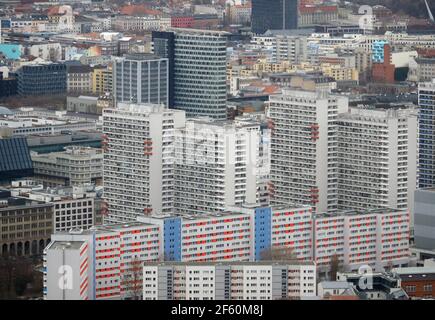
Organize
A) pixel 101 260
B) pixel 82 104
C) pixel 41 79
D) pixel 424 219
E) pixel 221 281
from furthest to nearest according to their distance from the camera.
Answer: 1. pixel 41 79
2. pixel 82 104
3. pixel 424 219
4. pixel 101 260
5. pixel 221 281


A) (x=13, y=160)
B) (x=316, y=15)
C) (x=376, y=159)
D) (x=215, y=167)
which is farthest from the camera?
(x=316, y=15)

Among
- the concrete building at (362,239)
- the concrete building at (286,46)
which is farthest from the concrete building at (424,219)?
the concrete building at (286,46)

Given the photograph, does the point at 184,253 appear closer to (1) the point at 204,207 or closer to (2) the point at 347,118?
(1) the point at 204,207


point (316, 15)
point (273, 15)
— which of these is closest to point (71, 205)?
point (273, 15)

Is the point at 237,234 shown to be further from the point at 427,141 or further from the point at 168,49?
the point at 168,49

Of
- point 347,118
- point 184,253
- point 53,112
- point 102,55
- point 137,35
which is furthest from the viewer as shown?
point 137,35

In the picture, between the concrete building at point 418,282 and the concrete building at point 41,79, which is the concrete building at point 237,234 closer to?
the concrete building at point 418,282
